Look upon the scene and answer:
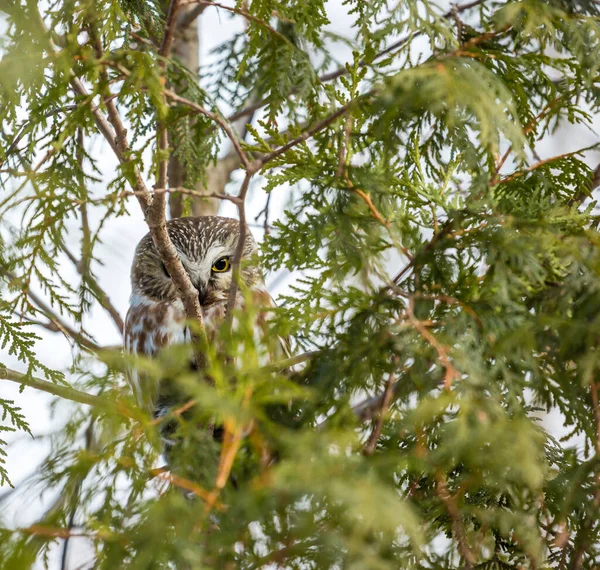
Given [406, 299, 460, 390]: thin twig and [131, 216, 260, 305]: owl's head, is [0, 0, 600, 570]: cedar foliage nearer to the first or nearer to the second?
[406, 299, 460, 390]: thin twig

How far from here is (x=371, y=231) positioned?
178cm

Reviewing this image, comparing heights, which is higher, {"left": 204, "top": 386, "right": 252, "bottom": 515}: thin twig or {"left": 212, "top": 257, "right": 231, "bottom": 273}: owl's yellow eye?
{"left": 212, "top": 257, "right": 231, "bottom": 273}: owl's yellow eye

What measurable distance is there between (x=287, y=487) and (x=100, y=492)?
45 cm

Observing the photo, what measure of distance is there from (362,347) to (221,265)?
5.73 feet

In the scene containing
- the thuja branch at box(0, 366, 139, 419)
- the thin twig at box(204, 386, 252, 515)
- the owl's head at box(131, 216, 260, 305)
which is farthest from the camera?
the owl's head at box(131, 216, 260, 305)

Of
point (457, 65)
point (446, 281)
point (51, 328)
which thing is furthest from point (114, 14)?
point (51, 328)

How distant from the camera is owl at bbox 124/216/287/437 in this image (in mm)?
2982

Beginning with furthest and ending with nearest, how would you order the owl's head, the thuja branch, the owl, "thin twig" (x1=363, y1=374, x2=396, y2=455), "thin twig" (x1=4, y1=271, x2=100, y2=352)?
the owl's head → the owl → "thin twig" (x1=4, y1=271, x2=100, y2=352) → the thuja branch → "thin twig" (x1=363, y1=374, x2=396, y2=455)

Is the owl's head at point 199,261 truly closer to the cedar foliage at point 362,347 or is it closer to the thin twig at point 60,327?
the thin twig at point 60,327

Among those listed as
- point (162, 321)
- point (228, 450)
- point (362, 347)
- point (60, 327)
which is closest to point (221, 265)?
point (162, 321)

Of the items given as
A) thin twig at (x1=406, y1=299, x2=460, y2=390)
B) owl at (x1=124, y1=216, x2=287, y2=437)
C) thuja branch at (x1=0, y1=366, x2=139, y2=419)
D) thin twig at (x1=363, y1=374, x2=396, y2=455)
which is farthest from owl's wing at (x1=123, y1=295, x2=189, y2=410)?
thin twig at (x1=406, y1=299, x2=460, y2=390)

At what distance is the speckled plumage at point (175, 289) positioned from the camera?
300 centimetres

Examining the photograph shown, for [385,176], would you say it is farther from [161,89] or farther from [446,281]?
[161,89]

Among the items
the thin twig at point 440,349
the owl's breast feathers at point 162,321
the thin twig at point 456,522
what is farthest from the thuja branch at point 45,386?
the thin twig at point 456,522
